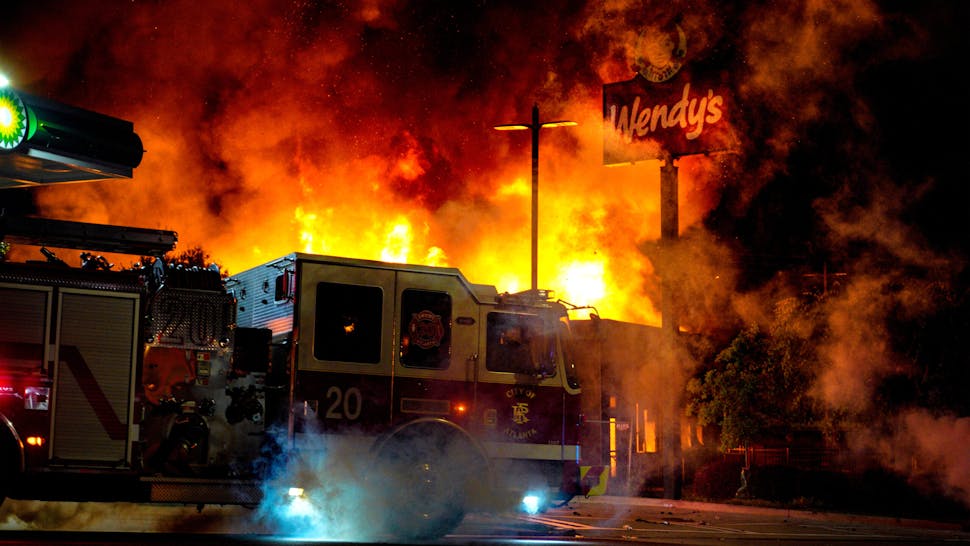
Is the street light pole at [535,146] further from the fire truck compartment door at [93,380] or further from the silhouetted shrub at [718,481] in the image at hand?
the fire truck compartment door at [93,380]

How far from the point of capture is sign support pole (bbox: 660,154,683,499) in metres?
25.8

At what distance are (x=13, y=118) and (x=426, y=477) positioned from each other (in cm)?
568

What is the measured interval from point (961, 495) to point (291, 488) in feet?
52.4

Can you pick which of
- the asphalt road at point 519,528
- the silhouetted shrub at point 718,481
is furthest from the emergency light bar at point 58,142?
the silhouetted shrub at point 718,481

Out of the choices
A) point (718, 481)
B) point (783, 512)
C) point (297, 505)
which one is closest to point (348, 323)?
point (297, 505)

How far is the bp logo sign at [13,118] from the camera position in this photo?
11.5 metres

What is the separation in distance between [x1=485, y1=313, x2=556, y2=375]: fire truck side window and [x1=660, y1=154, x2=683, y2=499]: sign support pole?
1157cm

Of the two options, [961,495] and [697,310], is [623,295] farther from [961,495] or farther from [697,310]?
[961,495]

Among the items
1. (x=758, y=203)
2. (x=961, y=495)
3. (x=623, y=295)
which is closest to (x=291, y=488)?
(x=961, y=495)

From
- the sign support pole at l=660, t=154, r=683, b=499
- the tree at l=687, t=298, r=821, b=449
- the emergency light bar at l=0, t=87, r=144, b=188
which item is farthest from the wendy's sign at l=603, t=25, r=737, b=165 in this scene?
the emergency light bar at l=0, t=87, r=144, b=188

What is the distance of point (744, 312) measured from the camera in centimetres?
3244

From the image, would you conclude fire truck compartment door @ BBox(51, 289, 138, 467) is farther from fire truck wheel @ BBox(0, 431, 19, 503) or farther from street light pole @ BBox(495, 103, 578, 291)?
street light pole @ BBox(495, 103, 578, 291)

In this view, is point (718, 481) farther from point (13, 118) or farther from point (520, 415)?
point (13, 118)

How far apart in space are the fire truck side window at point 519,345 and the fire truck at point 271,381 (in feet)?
0.06
